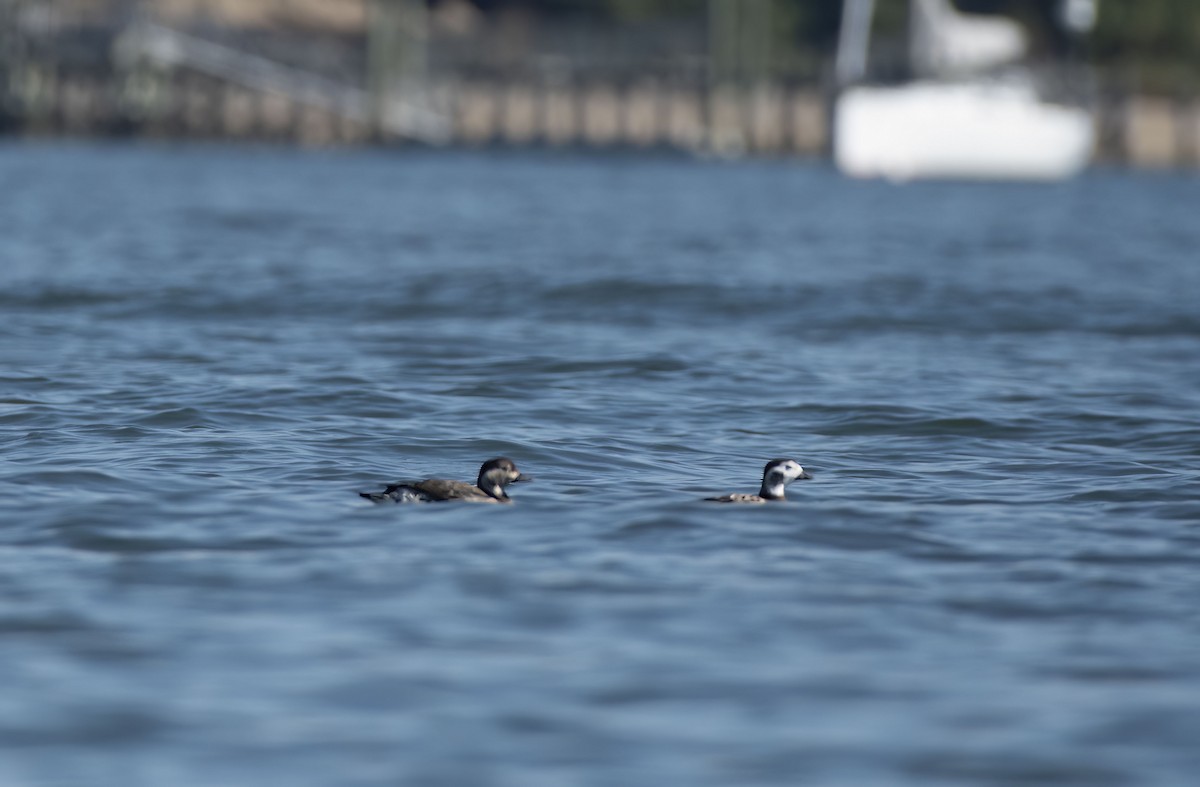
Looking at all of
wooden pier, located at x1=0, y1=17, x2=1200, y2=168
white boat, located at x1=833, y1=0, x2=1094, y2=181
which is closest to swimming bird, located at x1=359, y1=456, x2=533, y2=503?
white boat, located at x1=833, y1=0, x2=1094, y2=181

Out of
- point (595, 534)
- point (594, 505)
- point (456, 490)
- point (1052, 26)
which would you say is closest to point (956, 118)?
point (1052, 26)

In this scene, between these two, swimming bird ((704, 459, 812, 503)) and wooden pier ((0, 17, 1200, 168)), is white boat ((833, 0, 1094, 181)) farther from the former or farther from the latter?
swimming bird ((704, 459, 812, 503))

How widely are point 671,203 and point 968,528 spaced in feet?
149

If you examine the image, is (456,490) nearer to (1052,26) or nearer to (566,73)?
(566,73)

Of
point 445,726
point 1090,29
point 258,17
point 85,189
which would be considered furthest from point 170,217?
point 258,17

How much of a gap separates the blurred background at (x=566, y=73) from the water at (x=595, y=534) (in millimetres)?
64518

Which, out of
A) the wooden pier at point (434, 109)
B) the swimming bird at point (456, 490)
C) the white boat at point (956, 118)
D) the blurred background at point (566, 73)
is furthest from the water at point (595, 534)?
the wooden pier at point (434, 109)

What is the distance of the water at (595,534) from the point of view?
A: 7.85 meters

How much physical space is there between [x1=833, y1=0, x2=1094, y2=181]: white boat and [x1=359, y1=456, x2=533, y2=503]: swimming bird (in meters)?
62.9

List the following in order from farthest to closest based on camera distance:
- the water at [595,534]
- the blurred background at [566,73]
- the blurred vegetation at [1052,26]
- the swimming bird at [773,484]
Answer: the blurred vegetation at [1052,26] < the blurred background at [566,73] < the swimming bird at [773,484] < the water at [595,534]

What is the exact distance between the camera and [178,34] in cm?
9462

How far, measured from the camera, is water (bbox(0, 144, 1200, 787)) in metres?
7.85

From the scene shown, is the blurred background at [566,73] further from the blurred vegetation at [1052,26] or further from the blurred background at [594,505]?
the blurred background at [594,505]

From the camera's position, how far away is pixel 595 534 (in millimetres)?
11422
